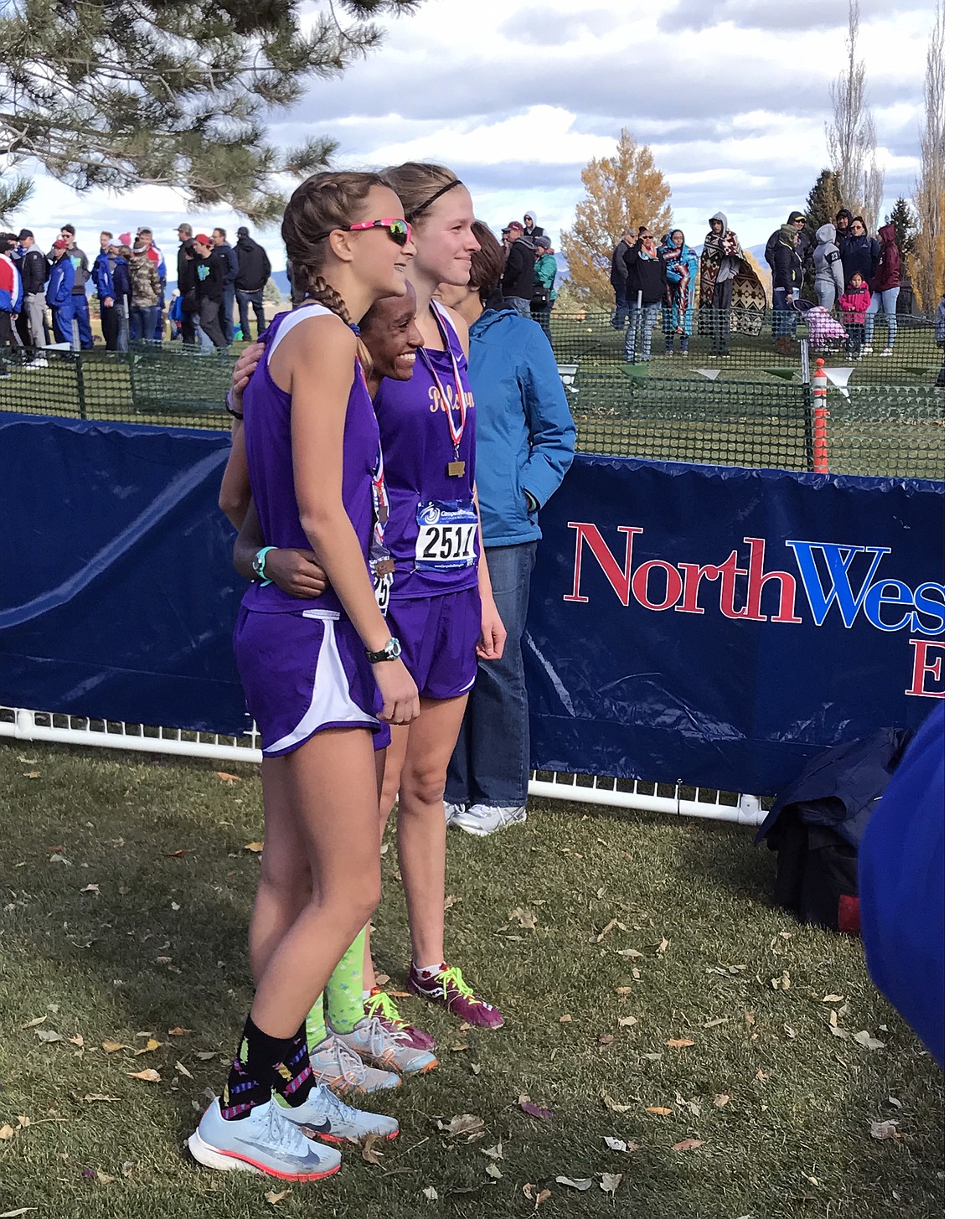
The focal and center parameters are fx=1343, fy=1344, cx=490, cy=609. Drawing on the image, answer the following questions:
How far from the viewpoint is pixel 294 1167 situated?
3.16 metres

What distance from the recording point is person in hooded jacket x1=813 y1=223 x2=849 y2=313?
2623 cm

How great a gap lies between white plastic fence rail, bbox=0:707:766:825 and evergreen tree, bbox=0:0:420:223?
10.2 m

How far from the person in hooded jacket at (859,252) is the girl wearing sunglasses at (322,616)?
25124mm

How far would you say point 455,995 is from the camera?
4078 mm

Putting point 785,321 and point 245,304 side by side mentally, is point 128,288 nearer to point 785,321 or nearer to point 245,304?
point 245,304

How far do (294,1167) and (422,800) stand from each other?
1.13m

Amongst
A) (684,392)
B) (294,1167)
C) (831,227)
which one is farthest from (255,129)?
(294,1167)

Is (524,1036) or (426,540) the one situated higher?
(426,540)

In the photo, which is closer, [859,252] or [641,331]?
[641,331]

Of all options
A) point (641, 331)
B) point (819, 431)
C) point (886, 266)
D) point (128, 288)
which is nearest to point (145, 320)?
point (128, 288)

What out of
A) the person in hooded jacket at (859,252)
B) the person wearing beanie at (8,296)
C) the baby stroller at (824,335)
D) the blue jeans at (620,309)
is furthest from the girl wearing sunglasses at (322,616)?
the person in hooded jacket at (859,252)

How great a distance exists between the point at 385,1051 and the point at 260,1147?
66 centimetres

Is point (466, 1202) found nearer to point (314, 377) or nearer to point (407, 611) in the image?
point (407, 611)

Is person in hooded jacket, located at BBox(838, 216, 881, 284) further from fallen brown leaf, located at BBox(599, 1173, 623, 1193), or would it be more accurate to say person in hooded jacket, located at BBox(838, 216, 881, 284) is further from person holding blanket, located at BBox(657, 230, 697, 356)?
fallen brown leaf, located at BBox(599, 1173, 623, 1193)
